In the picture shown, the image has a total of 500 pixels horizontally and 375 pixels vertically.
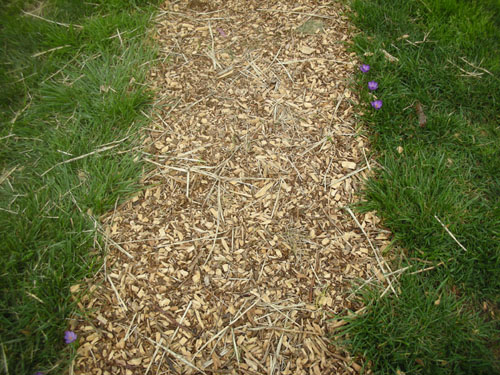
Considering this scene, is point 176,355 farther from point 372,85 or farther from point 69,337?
point 372,85

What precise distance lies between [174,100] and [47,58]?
4.12 feet

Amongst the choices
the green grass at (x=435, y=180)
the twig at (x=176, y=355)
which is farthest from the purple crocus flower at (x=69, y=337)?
the green grass at (x=435, y=180)

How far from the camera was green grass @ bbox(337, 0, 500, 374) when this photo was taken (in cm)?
192

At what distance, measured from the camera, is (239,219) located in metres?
2.29

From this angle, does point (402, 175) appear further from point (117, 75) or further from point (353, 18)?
point (117, 75)

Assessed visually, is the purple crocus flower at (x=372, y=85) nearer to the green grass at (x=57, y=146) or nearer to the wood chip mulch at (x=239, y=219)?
the wood chip mulch at (x=239, y=219)

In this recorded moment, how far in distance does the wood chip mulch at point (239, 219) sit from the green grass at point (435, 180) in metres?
0.16

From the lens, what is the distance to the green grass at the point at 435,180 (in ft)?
6.30

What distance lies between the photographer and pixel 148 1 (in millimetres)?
3229

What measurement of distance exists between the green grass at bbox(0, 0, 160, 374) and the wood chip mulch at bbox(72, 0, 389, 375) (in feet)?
0.47

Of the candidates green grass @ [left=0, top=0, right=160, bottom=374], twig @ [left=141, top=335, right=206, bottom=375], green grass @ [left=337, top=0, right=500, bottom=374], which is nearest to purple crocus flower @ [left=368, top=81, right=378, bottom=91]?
green grass @ [left=337, top=0, right=500, bottom=374]

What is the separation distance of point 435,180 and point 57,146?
9.08 feet

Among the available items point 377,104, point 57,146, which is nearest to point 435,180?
point 377,104

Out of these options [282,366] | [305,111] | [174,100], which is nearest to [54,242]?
[174,100]
